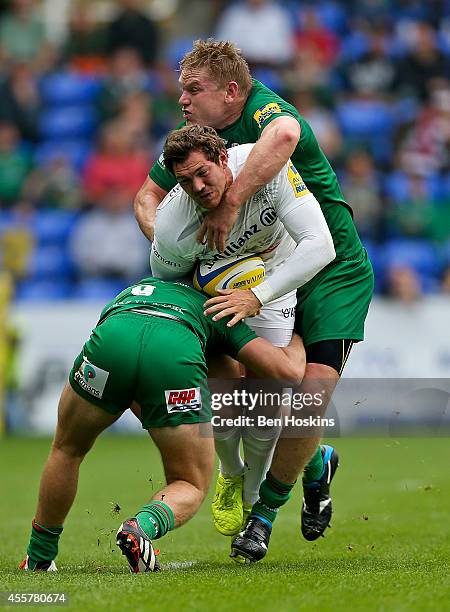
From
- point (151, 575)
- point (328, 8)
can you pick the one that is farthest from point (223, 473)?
point (328, 8)

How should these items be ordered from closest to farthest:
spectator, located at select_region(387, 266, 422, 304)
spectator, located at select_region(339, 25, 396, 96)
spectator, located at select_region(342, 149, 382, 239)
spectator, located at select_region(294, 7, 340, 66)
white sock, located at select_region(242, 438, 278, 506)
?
white sock, located at select_region(242, 438, 278, 506) → spectator, located at select_region(387, 266, 422, 304) → spectator, located at select_region(342, 149, 382, 239) → spectator, located at select_region(339, 25, 396, 96) → spectator, located at select_region(294, 7, 340, 66)

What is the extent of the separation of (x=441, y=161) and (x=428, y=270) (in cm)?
227

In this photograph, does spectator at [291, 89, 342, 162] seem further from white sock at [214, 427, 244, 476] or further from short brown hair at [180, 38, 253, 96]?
white sock at [214, 427, 244, 476]

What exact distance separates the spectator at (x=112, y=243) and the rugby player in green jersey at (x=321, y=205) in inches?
309

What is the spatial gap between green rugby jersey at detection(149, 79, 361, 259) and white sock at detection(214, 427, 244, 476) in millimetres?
1137

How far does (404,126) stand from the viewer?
16266 millimetres

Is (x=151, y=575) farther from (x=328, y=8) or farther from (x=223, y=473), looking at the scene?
(x=328, y=8)

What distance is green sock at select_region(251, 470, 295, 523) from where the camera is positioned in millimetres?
6023

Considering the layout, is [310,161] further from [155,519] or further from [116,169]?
[116,169]

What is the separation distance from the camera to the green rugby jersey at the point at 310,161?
20.5 ft

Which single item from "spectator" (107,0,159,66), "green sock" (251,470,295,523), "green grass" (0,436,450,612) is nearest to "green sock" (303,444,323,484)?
"green grass" (0,436,450,612)

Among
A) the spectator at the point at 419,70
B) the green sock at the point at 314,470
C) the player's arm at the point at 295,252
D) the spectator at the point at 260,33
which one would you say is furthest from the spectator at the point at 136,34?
the player's arm at the point at 295,252

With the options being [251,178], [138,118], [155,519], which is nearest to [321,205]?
[251,178]

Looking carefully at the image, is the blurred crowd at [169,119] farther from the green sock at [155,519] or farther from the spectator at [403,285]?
the green sock at [155,519]
